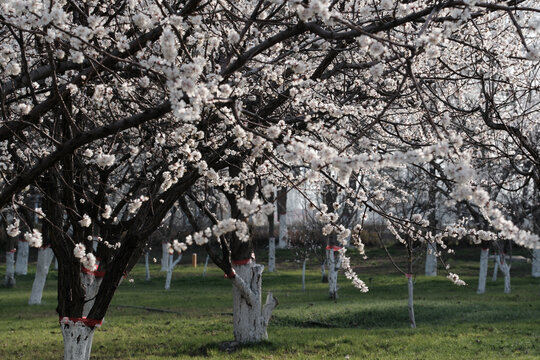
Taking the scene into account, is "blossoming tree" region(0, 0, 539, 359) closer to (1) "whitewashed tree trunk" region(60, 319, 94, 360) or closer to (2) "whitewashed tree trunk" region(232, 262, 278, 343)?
(1) "whitewashed tree trunk" region(60, 319, 94, 360)

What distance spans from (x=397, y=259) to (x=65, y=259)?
2770 cm

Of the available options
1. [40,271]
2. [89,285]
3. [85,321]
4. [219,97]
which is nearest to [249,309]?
[89,285]

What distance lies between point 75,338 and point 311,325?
8.08 m

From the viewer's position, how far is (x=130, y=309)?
Answer: 1677 centimetres

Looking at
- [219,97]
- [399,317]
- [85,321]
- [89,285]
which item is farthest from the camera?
[399,317]

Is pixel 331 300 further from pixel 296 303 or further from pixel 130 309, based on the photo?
pixel 130 309

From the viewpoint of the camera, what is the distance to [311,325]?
13641 mm

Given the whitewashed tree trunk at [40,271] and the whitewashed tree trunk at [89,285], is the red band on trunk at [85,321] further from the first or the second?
the whitewashed tree trunk at [40,271]

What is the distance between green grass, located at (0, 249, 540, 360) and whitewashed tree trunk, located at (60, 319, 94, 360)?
335cm

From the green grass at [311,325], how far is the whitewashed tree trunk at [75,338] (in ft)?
11.0

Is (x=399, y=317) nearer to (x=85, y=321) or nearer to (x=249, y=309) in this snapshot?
(x=249, y=309)

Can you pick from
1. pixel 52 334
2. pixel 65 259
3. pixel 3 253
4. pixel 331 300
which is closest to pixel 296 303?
pixel 331 300

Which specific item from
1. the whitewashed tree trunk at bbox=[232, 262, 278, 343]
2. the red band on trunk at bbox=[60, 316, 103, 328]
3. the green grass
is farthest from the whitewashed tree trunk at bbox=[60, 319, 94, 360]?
the whitewashed tree trunk at bbox=[232, 262, 278, 343]

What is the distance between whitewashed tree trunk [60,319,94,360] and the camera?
6411 mm
